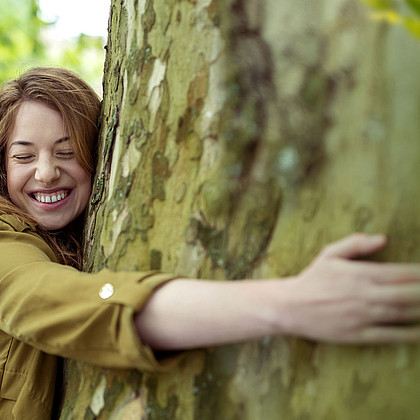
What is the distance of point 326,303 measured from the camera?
103cm

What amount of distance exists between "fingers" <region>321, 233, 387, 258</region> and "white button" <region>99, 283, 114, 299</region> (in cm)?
50

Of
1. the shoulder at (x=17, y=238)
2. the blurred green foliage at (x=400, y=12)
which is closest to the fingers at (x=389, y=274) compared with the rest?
the blurred green foliage at (x=400, y=12)

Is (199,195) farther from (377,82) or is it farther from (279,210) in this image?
(377,82)

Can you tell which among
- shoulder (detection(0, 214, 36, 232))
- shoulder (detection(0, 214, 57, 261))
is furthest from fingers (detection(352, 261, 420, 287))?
shoulder (detection(0, 214, 36, 232))

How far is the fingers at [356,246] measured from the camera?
3.43 feet

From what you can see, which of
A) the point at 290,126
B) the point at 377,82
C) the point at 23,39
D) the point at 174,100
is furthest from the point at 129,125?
the point at 23,39

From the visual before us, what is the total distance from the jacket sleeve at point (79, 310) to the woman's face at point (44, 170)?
65 centimetres

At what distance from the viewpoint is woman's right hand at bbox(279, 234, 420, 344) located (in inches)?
39.7

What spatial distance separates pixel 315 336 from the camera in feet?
3.53

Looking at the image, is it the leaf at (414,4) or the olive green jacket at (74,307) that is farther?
the olive green jacket at (74,307)

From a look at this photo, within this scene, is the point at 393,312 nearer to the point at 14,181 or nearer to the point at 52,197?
the point at 52,197

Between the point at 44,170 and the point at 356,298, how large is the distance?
140 cm

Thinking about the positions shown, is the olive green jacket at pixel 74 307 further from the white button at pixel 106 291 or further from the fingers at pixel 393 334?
the fingers at pixel 393 334

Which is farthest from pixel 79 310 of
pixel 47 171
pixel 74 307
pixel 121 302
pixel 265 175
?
pixel 47 171
